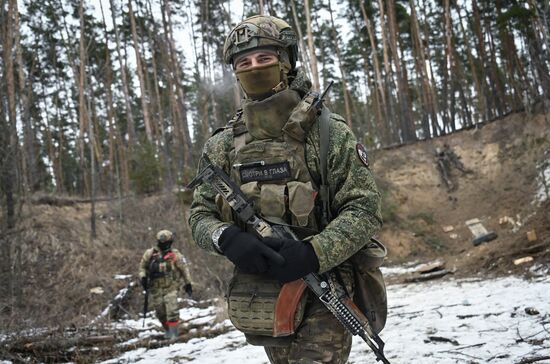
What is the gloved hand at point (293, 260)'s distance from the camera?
168 cm

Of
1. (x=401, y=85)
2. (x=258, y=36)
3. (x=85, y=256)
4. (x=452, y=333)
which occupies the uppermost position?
(x=401, y=85)

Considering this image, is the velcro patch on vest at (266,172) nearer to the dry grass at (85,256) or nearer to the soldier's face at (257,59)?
the soldier's face at (257,59)

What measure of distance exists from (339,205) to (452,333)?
3.22 metres

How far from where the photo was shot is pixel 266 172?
6.36 ft

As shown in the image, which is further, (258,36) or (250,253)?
(258,36)

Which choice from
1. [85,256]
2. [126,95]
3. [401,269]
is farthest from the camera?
[126,95]

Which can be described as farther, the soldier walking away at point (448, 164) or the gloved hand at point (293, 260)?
the soldier walking away at point (448, 164)

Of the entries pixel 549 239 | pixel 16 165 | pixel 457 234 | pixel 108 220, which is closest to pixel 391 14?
pixel 457 234

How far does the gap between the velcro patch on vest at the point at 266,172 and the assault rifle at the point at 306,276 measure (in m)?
0.08

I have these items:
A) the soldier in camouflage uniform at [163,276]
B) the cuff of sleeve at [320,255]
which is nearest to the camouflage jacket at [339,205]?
the cuff of sleeve at [320,255]

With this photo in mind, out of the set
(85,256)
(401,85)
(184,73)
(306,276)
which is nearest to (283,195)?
(306,276)

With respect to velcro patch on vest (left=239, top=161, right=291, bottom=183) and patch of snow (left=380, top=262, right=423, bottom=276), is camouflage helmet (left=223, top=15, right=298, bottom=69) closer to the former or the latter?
velcro patch on vest (left=239, top=161, right=291, bottom=183)

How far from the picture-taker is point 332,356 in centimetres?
180

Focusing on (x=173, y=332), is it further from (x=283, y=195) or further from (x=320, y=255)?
(x=320, y=255)
